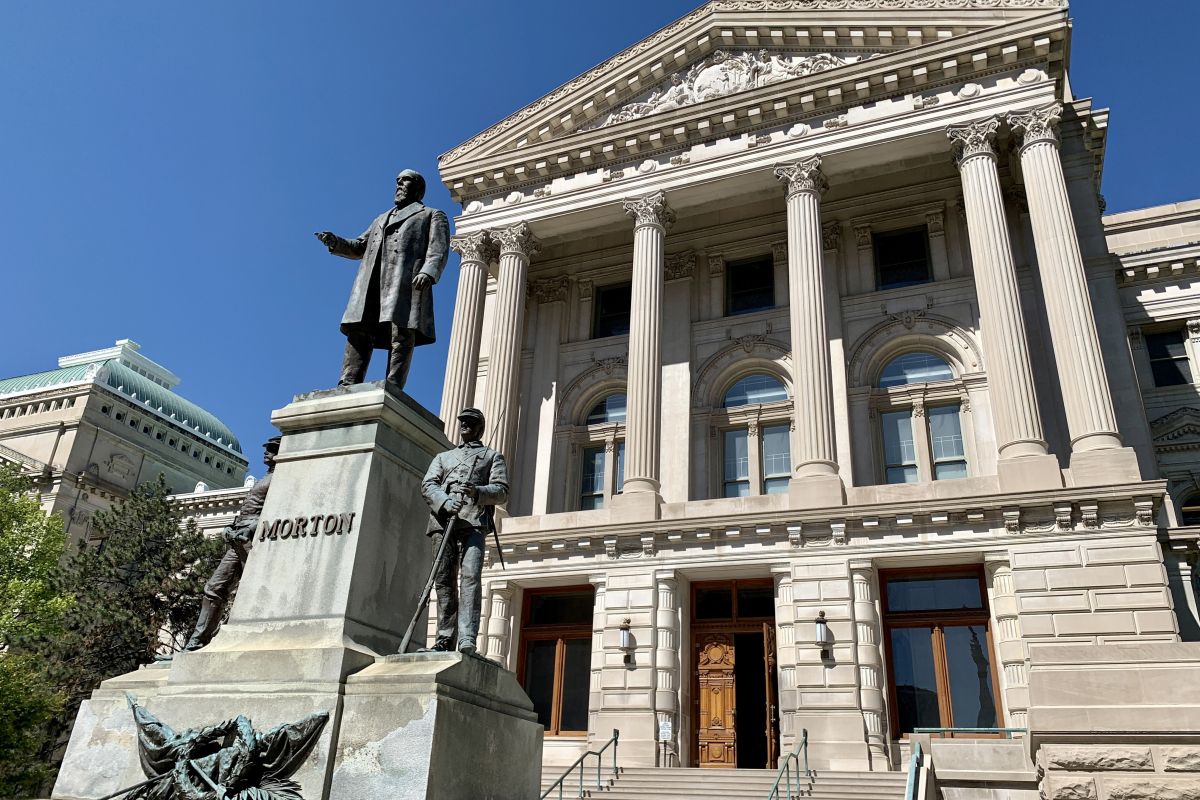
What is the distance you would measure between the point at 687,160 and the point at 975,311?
32.0 feet

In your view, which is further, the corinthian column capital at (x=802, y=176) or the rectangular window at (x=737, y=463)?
the rectangular window at (x=737, y=463)

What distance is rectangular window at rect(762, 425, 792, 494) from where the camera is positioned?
83.9 ft

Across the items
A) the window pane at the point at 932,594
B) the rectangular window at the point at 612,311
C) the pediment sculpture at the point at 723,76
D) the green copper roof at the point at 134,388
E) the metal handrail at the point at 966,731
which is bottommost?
the metal handrail at the point at 966,731

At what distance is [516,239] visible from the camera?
28516 millimetres

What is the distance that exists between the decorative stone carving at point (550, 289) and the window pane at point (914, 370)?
1159 cm

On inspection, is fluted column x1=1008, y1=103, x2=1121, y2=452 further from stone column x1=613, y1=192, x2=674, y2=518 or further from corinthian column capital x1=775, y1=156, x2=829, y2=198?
stone column x1=613, y1=192, x2=674, y2=518

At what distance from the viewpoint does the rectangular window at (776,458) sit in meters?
25.6

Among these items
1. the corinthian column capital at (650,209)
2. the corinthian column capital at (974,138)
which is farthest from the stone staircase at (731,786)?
the corinthian column capital at (974,138)

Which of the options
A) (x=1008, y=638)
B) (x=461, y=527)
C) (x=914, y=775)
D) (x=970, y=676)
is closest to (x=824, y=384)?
(x=1008, y=638)

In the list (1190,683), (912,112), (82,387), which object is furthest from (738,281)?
(82,387)

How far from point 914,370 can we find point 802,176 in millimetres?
6608

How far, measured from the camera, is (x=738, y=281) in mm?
29688

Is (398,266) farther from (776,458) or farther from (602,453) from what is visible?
(602,453)

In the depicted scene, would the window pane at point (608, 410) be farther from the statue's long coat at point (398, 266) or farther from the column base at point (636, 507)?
the statue's long coat at point (398, 266)
